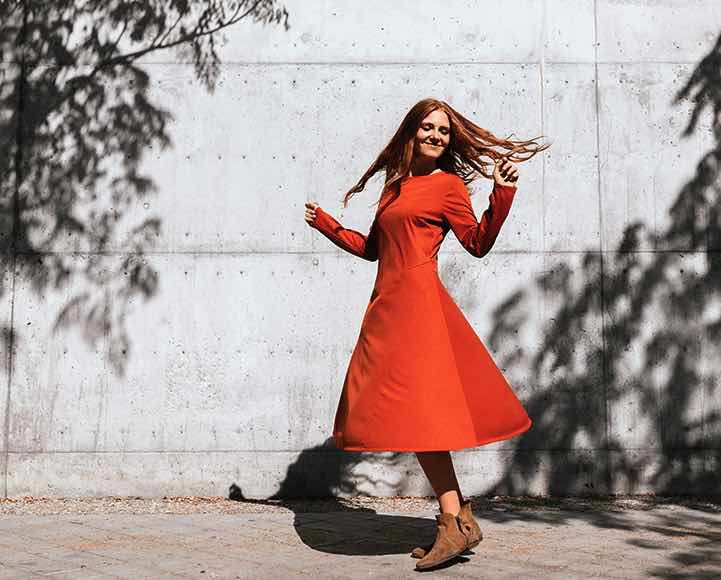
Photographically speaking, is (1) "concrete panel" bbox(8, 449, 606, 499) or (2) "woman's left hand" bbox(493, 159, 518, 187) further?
(1) "concrete panel" bbox(8, 449, 606, 499)

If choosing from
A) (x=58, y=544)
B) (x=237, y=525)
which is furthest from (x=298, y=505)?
(x=58, y=544)

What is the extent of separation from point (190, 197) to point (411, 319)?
9.78 feet

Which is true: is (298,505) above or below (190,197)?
below

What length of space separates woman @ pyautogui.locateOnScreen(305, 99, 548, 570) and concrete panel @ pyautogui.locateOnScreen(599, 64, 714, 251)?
7.81 ft

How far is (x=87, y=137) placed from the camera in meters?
6.39

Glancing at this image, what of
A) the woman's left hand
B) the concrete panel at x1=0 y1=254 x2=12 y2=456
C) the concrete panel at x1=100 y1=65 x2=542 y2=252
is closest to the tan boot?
the woman's left hand

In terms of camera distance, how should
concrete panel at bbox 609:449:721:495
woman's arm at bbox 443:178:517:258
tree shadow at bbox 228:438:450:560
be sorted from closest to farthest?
woman's arm at bbox 443:178:517:258
tree shadow at bbox 228:438:450:560
concrete panel at bbox 609:449:721:495

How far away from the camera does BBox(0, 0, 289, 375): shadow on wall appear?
623 centimetres

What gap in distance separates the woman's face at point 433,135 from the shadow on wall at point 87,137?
2.74 m

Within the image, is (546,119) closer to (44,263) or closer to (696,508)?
(696,508)

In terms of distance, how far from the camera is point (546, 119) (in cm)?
632

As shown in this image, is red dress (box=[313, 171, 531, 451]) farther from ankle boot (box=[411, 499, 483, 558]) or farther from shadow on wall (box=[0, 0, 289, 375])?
shadow on wall (box=[0, 0, 289, 375])

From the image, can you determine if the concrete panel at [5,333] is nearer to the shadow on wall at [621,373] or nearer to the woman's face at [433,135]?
the shadow on wall at [621,373]


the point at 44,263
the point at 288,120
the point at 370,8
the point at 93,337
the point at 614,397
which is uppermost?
the point at 370,8
